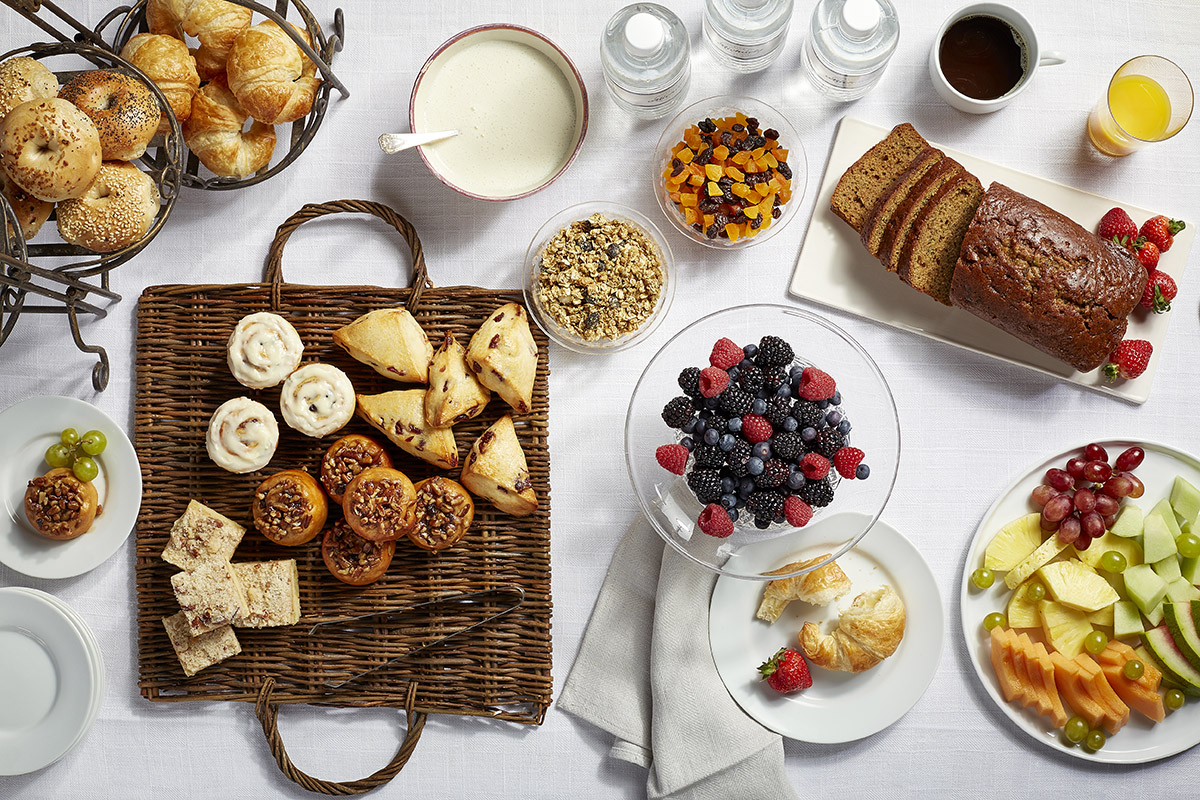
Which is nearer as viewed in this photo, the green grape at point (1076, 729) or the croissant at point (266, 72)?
the croissant at point (266, 72)

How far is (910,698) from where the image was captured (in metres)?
1.87

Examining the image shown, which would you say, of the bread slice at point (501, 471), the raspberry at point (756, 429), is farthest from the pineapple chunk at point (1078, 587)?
the bread slice at point (501, 471)

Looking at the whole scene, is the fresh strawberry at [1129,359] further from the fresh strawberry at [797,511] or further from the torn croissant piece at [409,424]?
the torn croissant piece at [409,424]

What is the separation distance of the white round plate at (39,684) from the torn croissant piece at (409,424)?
2.83 ft

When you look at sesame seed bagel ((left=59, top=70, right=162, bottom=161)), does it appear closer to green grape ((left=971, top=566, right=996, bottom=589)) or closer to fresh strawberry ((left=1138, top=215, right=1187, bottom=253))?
green grape ((left=971, top=566, right=996, bottom=589))

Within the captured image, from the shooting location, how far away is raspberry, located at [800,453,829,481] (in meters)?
1.59

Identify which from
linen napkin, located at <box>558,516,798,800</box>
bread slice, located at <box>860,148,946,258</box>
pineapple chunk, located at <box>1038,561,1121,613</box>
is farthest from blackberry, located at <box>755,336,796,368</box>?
pineapple chunk, located at <box>1038,561,1121,613</box>

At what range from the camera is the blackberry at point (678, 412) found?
163 cm

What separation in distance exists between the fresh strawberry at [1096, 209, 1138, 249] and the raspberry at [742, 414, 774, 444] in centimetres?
97

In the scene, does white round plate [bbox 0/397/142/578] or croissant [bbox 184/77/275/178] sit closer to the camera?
croissant [bbox 184/77/275/178]

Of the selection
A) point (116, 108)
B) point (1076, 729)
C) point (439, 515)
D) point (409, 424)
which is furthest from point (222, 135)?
point (1076, 729)

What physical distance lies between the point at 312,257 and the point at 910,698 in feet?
5.71

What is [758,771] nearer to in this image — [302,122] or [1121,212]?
[1121,212]

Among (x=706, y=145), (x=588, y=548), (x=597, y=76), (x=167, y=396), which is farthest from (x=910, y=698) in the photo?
(x=167, y=396)
